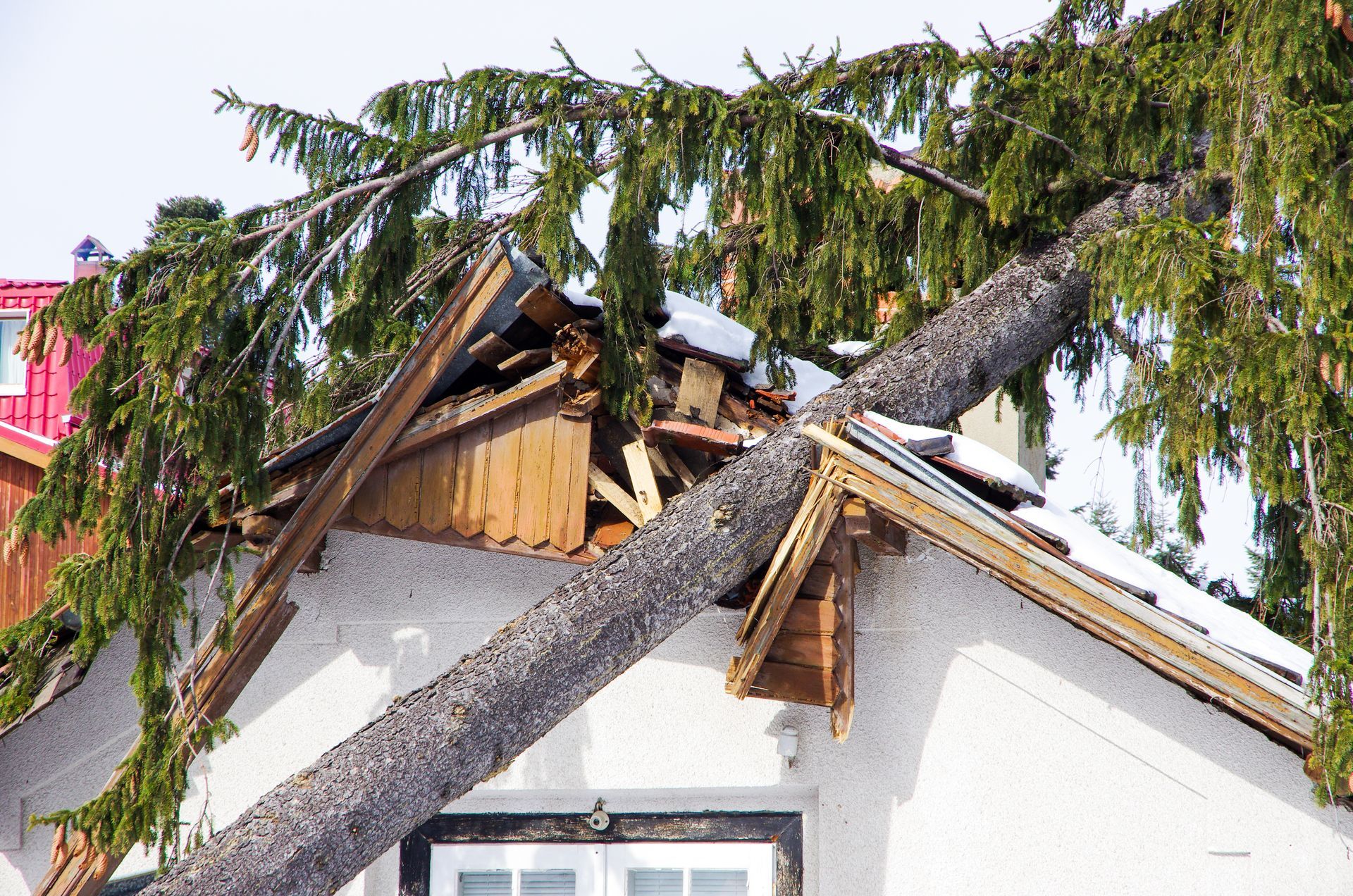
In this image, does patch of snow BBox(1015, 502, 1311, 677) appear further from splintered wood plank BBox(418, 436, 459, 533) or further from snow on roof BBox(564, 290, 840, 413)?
splintered wood plank BBox(418, 436, 459, 533)

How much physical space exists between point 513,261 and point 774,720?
2515 mm

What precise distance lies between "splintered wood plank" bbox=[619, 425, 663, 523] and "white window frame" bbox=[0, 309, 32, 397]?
10.1 meters

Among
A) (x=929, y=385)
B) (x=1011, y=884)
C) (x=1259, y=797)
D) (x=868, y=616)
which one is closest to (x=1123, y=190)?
(x=929, y=385)

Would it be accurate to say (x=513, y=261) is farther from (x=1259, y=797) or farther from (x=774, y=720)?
(x=1259, y=797)

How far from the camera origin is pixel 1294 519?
6555mm

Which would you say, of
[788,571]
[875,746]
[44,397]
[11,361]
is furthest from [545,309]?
[11,361]

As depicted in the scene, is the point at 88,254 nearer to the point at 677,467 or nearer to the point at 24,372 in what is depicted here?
the point at 24,372

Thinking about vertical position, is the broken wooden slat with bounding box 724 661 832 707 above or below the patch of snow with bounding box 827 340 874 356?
below

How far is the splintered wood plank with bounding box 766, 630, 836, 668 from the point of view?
15.7 feet

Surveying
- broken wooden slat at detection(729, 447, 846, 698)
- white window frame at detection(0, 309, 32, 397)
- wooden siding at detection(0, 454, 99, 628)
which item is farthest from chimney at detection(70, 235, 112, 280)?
broken wooden slat at detection(729, 447, 846, 698)

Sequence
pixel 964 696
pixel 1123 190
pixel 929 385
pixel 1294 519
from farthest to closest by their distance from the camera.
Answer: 1. pixel 1294 519
2. pixel 1123 190
3. pixel 929 385
4. pixel 964 696

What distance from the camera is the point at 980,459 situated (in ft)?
15.9

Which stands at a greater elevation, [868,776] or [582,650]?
[582,650]

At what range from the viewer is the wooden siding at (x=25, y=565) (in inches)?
432
